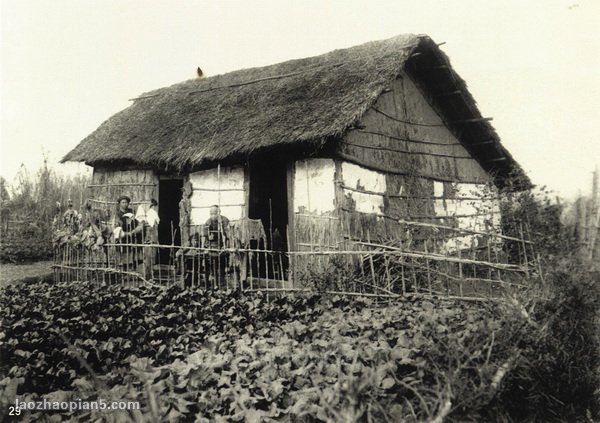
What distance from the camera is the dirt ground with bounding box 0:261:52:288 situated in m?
11.3

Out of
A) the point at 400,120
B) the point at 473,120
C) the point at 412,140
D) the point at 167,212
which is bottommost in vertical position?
the point at 167,212

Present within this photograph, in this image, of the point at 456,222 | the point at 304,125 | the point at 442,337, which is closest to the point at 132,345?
the point at 442,337

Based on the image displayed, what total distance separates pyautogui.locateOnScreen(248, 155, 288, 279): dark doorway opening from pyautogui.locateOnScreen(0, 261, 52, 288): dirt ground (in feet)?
18.2

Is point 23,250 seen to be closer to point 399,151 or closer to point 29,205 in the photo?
point 29,205

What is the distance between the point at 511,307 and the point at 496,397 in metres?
0.81

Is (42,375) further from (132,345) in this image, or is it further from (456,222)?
(456,222)

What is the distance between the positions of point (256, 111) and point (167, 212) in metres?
4.22

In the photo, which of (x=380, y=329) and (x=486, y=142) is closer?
(x=380, y=329)

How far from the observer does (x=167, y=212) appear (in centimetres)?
1275

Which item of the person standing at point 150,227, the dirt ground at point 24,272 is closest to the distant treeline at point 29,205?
the dirt ground at point 24,272

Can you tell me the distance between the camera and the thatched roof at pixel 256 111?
28.7ft

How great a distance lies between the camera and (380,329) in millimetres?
4293

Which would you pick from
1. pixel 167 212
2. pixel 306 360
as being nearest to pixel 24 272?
pixel 167 212

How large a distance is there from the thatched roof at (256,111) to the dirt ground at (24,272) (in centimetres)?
307
